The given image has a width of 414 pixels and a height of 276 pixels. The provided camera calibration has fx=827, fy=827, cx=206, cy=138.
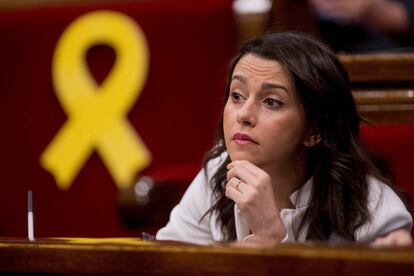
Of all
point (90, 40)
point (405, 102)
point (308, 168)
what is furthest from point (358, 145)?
point (90, 40)

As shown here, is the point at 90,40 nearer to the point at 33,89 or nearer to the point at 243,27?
the point at 33,89

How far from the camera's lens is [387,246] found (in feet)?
1.97

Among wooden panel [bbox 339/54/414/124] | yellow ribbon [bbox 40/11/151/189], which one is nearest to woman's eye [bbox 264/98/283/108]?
wooden panel [bbox 339/54/414/124]

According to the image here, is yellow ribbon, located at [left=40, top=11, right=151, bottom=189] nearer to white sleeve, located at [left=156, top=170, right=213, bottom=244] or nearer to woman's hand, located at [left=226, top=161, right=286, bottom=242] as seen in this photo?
white sleeve, located at [left=156, top=170, right=213, bottom=244]

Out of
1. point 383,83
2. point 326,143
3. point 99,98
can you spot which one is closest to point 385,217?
point 326,143

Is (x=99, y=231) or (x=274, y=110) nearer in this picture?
(x=274, y=110)

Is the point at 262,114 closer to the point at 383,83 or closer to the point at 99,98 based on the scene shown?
the point at 383,83

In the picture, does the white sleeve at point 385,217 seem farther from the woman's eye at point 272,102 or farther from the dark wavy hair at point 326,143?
the woman's eye at point 272,102

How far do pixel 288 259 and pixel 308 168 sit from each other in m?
0.47

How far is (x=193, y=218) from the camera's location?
113 cm

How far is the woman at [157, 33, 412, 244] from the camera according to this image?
0.95 m

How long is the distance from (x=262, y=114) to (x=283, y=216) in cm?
14

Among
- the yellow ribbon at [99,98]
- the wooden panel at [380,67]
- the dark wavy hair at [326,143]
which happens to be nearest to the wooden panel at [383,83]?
the wooden panel at [380,67]

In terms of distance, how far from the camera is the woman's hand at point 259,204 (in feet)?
3.08
